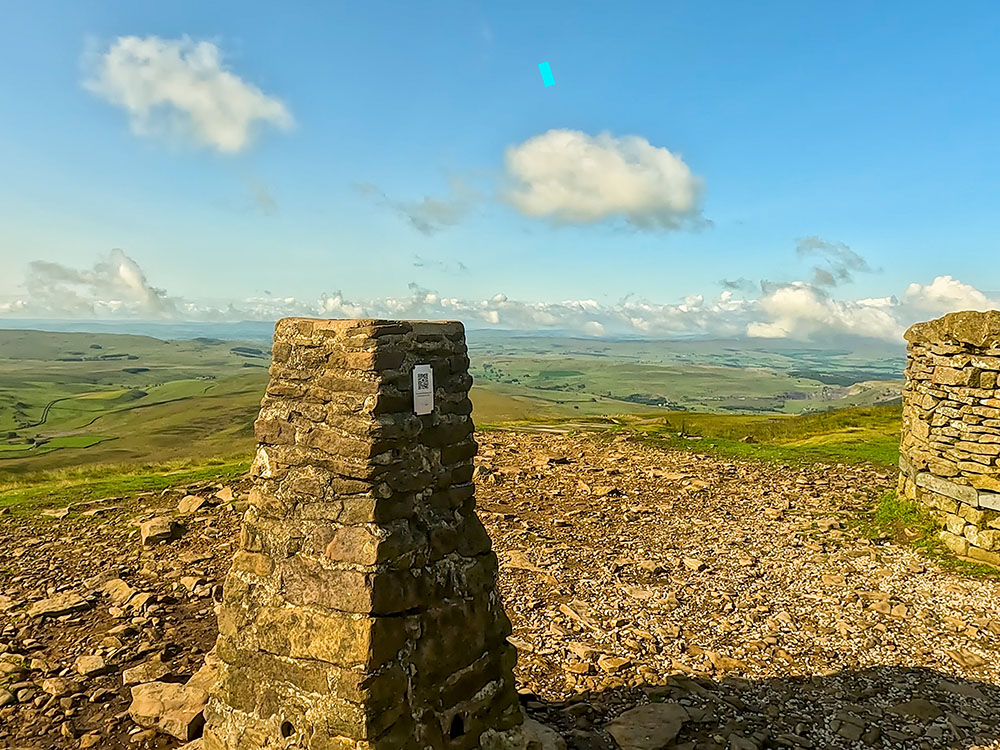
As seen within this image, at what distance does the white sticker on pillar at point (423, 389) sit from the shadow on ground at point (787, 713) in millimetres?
4176

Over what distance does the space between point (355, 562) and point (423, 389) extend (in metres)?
1.52

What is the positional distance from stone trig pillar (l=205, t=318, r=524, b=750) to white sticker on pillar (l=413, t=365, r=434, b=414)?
0.01 meters

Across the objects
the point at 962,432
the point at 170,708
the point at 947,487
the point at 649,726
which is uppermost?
the point at 962,432

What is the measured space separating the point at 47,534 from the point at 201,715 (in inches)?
360

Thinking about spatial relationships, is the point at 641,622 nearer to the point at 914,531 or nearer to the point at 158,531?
the point at 914,531

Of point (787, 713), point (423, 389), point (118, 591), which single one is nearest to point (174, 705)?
point (118, 591)

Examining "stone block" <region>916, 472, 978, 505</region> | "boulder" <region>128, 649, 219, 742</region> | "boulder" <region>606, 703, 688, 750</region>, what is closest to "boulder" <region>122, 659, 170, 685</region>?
"boulder" <region>128, 649, 219, 742</region>

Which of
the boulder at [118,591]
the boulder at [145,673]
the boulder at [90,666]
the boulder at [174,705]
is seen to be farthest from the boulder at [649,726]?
the boulder at [118,591]

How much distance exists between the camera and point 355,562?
16.5ft

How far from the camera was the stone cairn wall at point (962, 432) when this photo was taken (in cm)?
1223

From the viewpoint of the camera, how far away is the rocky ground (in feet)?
24.3

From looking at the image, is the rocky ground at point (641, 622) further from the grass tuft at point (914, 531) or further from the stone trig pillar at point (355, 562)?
the stone trig pillar at point (355, 562)

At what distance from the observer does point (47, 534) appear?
1339 cm

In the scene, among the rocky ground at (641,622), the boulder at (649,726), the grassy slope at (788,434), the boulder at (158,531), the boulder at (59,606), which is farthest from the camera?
the grassy slope at (788,434)
